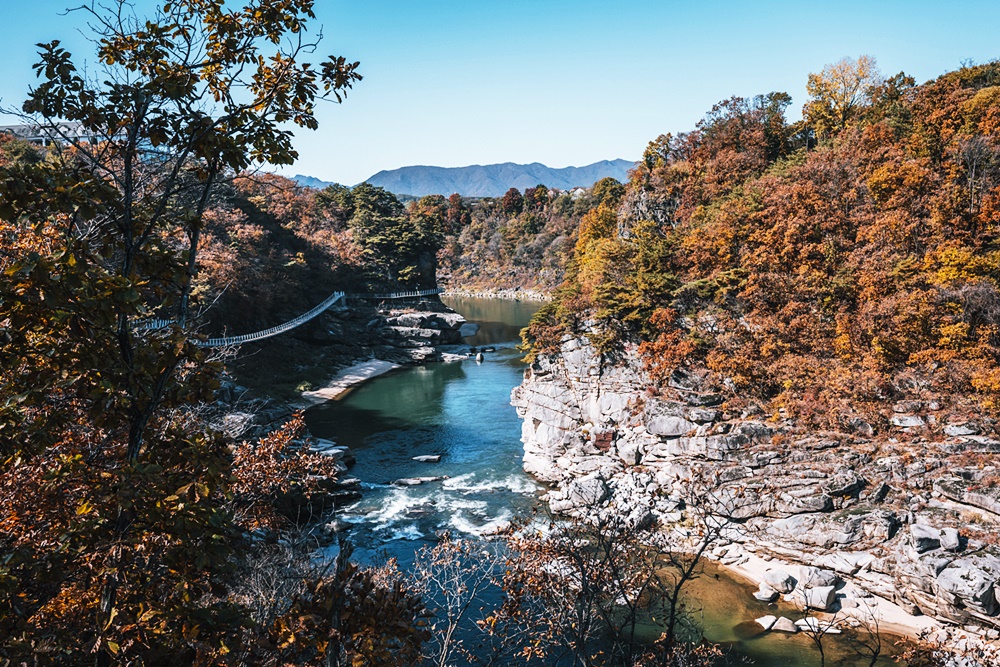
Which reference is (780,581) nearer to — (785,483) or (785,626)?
(785,626)

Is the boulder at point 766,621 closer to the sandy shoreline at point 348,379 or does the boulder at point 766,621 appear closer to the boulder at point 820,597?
the boulder at point 820,597

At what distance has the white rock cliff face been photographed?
1606 cm

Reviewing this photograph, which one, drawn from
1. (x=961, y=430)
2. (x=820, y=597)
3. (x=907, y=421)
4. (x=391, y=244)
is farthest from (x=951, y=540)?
(x=391, y=244)

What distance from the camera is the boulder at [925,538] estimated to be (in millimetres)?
16219

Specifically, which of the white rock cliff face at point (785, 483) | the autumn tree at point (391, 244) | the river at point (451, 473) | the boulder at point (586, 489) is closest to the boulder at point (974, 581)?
the white rock cliff face at point (785, 483)

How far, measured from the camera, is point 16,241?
31.6 ft

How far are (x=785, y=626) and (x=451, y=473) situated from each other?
15752 mm

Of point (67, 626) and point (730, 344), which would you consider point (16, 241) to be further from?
point (730, 344)

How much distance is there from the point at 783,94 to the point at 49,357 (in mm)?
44083

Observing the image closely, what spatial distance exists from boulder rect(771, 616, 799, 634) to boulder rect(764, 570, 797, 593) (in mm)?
1343

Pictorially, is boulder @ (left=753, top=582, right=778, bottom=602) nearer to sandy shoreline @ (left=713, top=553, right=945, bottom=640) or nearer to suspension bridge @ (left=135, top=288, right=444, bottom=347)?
sandy shoreline @ (left=713, top=553, right=945, bottom=640)

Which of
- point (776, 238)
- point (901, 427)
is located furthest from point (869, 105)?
point (901, 427)

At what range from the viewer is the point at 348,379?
46250 mm

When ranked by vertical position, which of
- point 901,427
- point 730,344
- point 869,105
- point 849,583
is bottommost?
point 849,583
